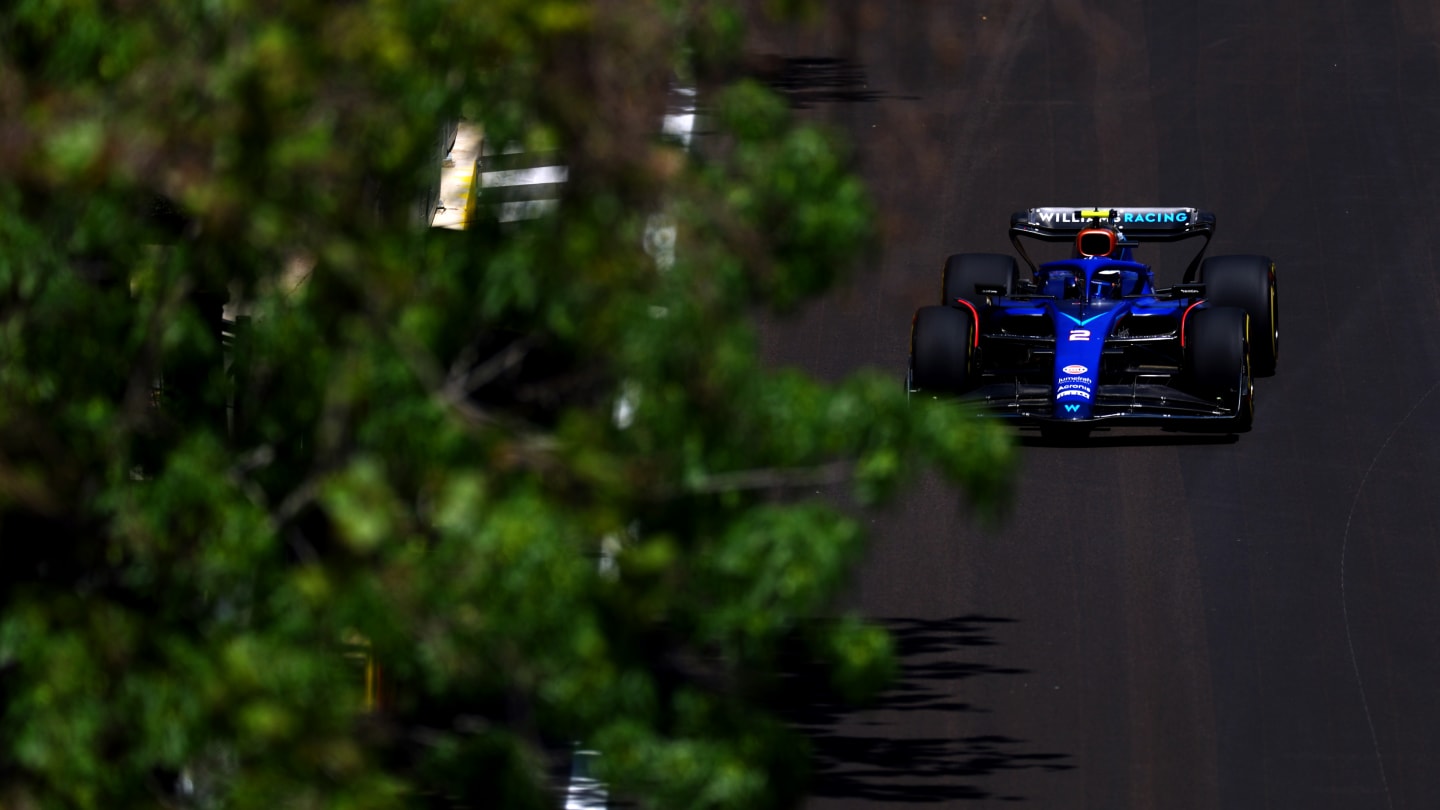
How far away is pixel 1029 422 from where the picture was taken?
19.6m

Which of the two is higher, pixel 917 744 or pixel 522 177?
pixel 522 177

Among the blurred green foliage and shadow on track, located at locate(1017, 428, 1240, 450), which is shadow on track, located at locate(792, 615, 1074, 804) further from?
the blurred green foliage

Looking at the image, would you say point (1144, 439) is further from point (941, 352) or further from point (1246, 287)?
point (941, 352)

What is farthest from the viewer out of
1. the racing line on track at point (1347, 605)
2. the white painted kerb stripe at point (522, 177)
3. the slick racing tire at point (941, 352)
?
the slick racing tire at point (941, 352)

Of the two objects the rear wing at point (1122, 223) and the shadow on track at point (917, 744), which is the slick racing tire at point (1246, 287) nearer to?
the rear wing at point (1122, 223)

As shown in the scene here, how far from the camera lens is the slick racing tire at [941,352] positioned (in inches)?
775

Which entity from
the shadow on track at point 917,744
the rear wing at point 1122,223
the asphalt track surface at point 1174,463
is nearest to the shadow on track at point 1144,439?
the asphalt track surface at point 1174,463

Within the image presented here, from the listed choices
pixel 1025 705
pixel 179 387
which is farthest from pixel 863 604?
pixel 179 387

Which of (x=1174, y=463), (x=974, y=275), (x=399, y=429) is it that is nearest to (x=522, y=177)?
(x=399, y=429)

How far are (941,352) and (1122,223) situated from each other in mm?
3190

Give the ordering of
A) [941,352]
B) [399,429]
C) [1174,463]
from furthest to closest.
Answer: [1174,463]
[941,352]
[399,429]

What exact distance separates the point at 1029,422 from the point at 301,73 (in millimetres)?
12449

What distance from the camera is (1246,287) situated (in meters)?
21.0

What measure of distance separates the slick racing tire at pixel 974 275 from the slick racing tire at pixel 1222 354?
80.9 inches
